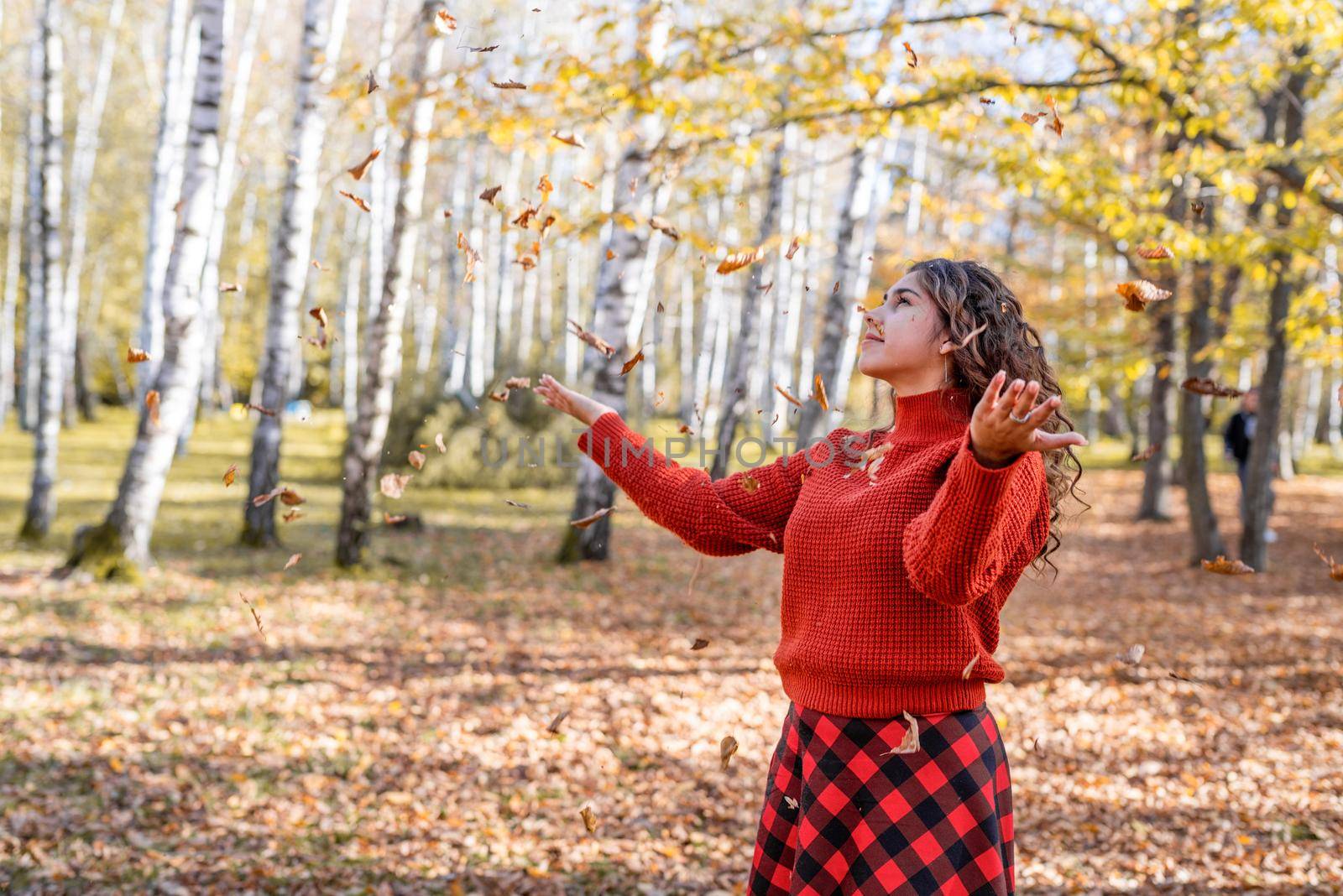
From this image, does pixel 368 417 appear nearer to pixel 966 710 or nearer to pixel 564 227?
pixel 564 227

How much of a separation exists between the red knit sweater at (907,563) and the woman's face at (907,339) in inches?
2.7

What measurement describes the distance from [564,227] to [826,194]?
26707 millimetres

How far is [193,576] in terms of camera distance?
27.5 feet

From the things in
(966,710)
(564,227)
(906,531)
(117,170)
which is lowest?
(966,710)

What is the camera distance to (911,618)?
6.66 ft

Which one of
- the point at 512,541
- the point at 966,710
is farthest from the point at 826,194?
the point at 966,710

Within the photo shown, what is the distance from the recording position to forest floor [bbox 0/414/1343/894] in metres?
4.07

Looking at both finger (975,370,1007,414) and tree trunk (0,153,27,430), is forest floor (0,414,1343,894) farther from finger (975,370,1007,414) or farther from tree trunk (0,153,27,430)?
tree trunk (0,153,27,430)

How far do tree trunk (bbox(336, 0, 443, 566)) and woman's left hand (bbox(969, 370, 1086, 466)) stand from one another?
7.52m

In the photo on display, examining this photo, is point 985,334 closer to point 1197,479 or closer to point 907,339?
point 907,339

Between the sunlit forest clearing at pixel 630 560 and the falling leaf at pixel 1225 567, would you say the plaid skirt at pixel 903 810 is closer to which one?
the sunlit forest clearing at pixel 630 560

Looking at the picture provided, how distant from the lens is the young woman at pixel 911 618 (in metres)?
1.96

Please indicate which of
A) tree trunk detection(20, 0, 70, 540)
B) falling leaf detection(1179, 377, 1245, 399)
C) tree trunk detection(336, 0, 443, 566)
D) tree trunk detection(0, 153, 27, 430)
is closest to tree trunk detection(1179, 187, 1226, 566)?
falling leaf detection(1179, 377, 1245, 399)

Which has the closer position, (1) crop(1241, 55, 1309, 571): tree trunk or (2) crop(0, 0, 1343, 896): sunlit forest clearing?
(2) crop(0, 0, 1343, 896): sunlit forest clearing
